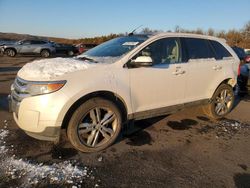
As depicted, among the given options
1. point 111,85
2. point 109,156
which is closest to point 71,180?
point 109,156

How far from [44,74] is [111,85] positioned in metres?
0.95

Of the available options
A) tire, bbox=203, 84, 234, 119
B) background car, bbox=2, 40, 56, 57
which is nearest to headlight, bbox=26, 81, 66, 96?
tire, bbox=203, 84, 234, 119

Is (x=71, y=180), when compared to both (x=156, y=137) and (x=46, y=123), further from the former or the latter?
(x=156, y=137)

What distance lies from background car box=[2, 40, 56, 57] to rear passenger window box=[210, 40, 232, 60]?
63.2 ft

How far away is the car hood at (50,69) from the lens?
3309 mm

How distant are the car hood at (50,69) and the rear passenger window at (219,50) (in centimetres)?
286

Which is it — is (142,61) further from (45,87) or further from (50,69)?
(45,87)

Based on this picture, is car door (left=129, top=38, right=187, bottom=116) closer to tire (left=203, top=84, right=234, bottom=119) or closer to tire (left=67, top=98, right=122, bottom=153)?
tire (left=67, top=98, right=122, bottom=153)

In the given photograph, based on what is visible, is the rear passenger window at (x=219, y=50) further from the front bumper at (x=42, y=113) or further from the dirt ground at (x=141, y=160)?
the front bumper at (x=42, y=113)

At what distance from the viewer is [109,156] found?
365 cm

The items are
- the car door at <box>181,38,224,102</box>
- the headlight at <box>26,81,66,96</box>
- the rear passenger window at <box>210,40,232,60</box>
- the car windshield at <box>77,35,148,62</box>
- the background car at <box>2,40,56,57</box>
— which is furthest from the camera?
the background car at <box>2,40,56,57</box>

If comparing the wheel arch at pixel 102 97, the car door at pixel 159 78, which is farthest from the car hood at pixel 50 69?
the car door at pixel 159 78

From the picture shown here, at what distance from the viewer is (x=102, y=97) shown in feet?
12.0

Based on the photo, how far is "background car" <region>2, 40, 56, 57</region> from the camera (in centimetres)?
2148
